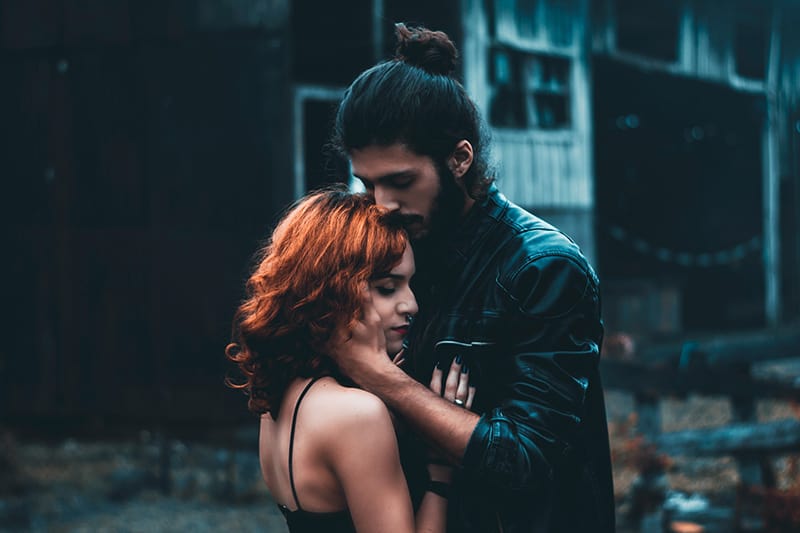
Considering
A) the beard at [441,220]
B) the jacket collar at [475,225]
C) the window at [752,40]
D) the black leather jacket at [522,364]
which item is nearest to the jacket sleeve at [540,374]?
A: the black leather jacket at [522,364]

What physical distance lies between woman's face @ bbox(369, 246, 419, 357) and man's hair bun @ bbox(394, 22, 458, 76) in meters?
0.48

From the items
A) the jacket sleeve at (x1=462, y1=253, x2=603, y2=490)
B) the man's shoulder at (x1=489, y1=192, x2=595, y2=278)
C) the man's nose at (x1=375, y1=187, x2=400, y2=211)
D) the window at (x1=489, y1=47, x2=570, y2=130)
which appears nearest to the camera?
the jacket sleeve at (x1=462, y1=253, x2=603, y2=490)

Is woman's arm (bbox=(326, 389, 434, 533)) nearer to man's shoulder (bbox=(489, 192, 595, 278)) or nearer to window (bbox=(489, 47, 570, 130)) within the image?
man's shoulder (bbox=(489, 192, 595, 278))

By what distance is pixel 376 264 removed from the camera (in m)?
2.48

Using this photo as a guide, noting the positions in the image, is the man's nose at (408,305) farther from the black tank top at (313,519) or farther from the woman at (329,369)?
the black tank top at (313,519)

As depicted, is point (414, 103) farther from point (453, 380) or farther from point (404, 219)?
point (453, 380)

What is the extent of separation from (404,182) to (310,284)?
0.42 meters

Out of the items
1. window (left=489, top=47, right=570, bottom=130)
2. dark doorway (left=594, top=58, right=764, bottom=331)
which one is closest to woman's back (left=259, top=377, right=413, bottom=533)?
window (left=489, top=47, right=570, bottom=130)

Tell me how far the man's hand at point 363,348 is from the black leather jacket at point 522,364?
0.17 metres

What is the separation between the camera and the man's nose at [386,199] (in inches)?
104

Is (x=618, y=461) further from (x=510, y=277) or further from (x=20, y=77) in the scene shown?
(x=20, y=77)

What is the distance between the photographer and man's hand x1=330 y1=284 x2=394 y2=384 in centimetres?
245

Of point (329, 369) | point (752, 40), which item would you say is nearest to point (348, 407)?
point (329, 369)

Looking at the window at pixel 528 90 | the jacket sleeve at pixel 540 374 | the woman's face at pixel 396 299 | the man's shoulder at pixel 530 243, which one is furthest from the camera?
the window at pixel 528 90
